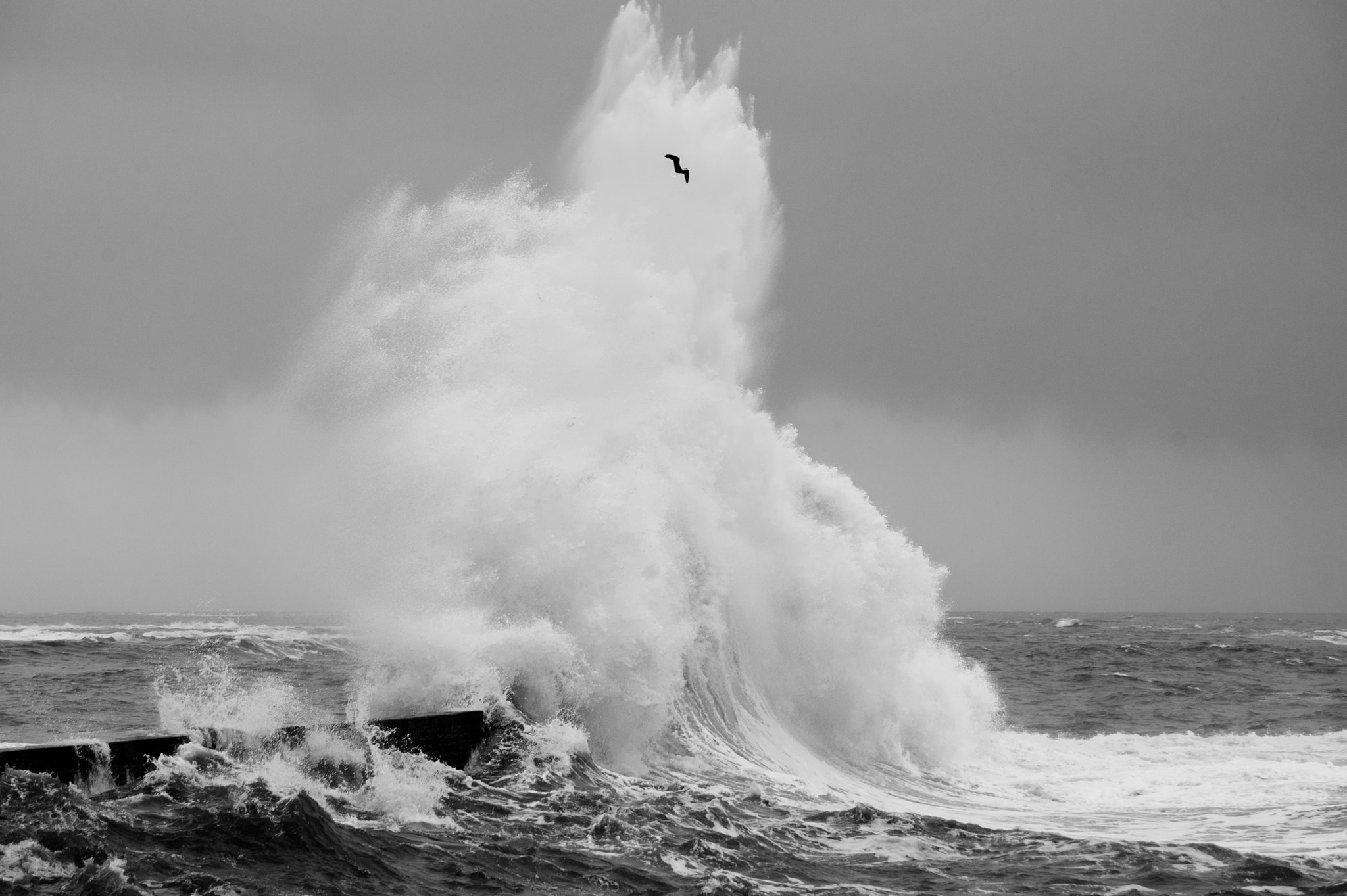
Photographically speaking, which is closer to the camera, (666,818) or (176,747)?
(176,747)

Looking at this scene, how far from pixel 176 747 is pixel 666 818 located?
3.45 metres

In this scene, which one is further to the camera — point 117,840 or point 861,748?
point 861,748

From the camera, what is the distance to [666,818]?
902 centimetres

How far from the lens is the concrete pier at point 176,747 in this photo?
24.6 ft

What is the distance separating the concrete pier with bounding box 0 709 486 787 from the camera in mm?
7508

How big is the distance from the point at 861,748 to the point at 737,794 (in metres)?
3.94

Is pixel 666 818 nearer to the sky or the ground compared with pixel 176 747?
nearer to the ground

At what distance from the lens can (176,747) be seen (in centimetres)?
835

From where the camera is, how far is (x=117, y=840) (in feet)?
22.4

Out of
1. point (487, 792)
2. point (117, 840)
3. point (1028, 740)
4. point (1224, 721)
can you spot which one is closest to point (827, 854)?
point (487, 792)

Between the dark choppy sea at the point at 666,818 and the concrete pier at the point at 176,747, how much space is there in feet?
0.53

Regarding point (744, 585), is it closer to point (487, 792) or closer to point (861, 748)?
point (861, 748)

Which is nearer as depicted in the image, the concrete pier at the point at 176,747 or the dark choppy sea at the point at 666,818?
the dark choppy sea at the point at 666,818

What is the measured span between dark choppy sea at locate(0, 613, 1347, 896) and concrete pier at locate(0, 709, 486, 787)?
160mm
